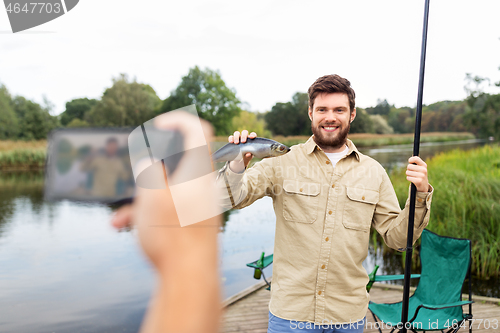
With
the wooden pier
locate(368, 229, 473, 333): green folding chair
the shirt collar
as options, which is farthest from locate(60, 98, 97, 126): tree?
locate(368, 229, 473, 333): green folding chair

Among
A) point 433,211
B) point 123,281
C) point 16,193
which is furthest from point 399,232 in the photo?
point 16,193

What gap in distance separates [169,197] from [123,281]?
24.3ft

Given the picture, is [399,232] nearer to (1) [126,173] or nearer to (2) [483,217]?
(1) [126,173]

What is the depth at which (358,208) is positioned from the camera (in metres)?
1.95

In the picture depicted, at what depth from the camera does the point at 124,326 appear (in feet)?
16.4

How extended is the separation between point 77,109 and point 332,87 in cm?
142

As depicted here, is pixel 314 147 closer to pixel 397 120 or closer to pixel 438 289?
pixel 438 289

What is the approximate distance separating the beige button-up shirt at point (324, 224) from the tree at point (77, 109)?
111 cm

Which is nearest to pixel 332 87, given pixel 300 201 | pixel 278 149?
pixel 300 201

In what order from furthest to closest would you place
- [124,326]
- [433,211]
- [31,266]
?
1. [31,266]
2. [433,211]
3. [124,326]

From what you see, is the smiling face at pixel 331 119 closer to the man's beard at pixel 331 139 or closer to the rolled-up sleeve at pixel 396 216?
the man's beard at pixel 331 139

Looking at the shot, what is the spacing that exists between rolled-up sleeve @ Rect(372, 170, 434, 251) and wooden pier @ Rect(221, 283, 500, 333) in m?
1.81

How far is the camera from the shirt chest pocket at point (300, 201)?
1939 millimetres

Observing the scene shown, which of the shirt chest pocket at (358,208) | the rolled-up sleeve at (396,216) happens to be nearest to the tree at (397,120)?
the rolled-up sleeve at (396,216)
